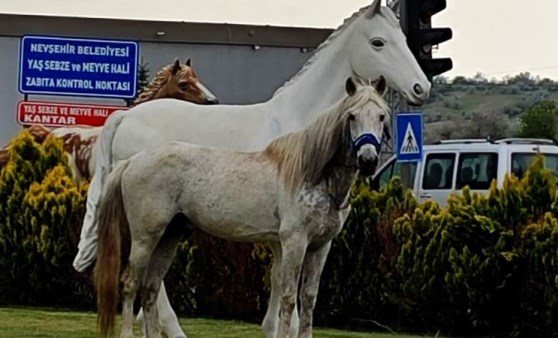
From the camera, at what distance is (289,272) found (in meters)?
8.91

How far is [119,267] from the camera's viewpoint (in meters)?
9.94

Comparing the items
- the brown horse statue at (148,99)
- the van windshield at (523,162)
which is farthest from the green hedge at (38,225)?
the van windshield at (523,162)

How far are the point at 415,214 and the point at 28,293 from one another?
17.0 feet

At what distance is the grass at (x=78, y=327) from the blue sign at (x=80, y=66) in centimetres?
686

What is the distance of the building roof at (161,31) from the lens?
150 feet

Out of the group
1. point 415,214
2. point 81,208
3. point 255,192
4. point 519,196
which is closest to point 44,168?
point 81,208

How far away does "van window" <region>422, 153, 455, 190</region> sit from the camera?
21.2 m

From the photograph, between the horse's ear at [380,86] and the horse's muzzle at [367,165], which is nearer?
the horse's muzzle at [367,165]

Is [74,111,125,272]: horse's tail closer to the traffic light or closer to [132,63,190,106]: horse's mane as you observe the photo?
[132,63,190,106]: horse's mane

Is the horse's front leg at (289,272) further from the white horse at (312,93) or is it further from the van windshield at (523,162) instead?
the van windshield at (523,162)

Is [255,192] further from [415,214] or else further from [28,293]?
[28,293]

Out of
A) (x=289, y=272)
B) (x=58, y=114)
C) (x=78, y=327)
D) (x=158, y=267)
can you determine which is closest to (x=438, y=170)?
(x=58, y=114)

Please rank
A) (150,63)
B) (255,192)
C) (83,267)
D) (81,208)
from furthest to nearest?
(150,63)
(81,208)
(83,267)
(255,192)

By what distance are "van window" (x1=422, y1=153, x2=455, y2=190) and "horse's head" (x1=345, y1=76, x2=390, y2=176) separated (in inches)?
487
